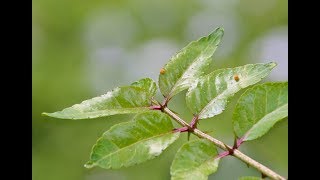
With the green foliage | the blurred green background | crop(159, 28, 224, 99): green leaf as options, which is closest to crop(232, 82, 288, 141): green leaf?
the green foliage

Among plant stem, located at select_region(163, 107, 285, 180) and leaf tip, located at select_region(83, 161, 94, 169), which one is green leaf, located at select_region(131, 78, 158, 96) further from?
leaf tip, located at select_region(83, 161, 94, 169)

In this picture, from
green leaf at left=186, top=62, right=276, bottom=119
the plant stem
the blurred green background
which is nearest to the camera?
the plant stem

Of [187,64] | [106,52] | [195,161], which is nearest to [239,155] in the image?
[195,161]

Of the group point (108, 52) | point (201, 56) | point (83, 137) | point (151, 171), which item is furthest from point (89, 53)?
point (201, 56)

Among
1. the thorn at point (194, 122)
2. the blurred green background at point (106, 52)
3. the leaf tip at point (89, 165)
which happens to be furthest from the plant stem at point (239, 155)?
the blurred green background at point (106, 52)

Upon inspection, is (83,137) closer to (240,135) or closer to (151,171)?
(151,171)
